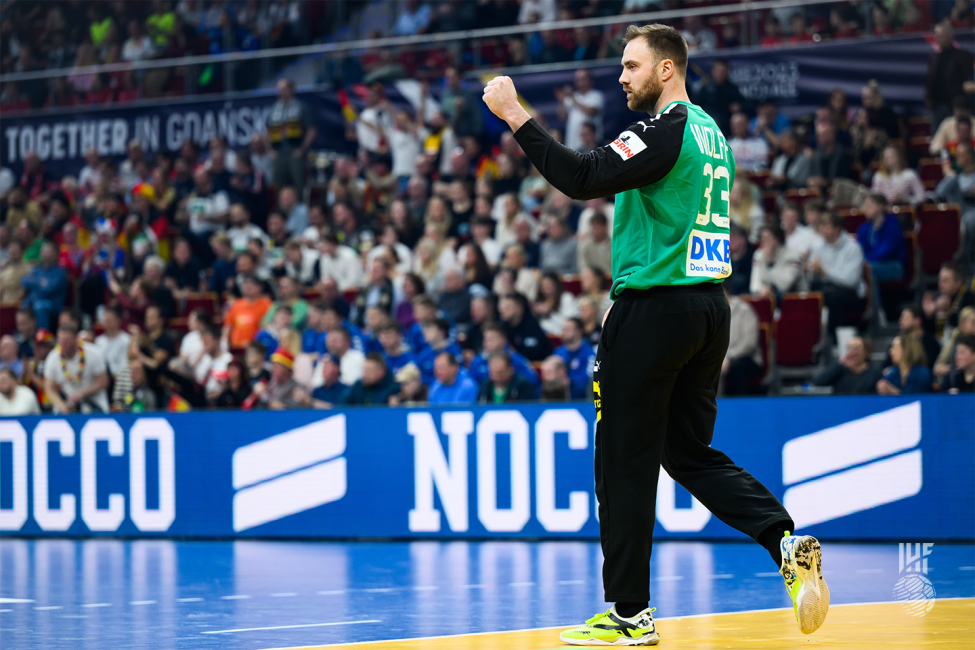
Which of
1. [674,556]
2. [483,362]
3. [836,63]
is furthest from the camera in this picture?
[836,63]

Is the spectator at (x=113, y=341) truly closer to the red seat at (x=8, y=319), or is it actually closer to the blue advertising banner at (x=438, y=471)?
the red seat at (x=8, y=319)

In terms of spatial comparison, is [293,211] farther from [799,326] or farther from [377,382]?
[799,326]

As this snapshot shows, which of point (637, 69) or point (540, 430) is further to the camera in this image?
point (540, 430)

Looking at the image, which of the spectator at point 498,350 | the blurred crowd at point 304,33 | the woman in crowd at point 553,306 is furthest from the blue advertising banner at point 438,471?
the blurred crowd at point 304,33

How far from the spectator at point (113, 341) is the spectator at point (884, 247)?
882 cm

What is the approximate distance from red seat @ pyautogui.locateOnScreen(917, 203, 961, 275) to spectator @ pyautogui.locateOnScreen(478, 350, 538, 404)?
494cm

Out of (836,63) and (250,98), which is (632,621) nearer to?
(836,63)

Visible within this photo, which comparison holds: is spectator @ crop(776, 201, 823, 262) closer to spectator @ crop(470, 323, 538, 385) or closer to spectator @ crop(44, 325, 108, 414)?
spectator @ crop(470, 323, 538, 385)

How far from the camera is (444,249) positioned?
55.1ft

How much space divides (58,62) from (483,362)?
12444mm

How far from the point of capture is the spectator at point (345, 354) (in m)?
14.6

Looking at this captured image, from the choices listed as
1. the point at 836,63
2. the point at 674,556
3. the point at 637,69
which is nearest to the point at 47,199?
the point at 836,63

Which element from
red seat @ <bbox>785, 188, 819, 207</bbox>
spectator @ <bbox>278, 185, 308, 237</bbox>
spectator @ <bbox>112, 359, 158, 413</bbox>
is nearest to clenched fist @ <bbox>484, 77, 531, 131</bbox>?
spectator @ <bbox>112, 359, 158, 413</bbox>

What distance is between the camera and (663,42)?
5.39m
